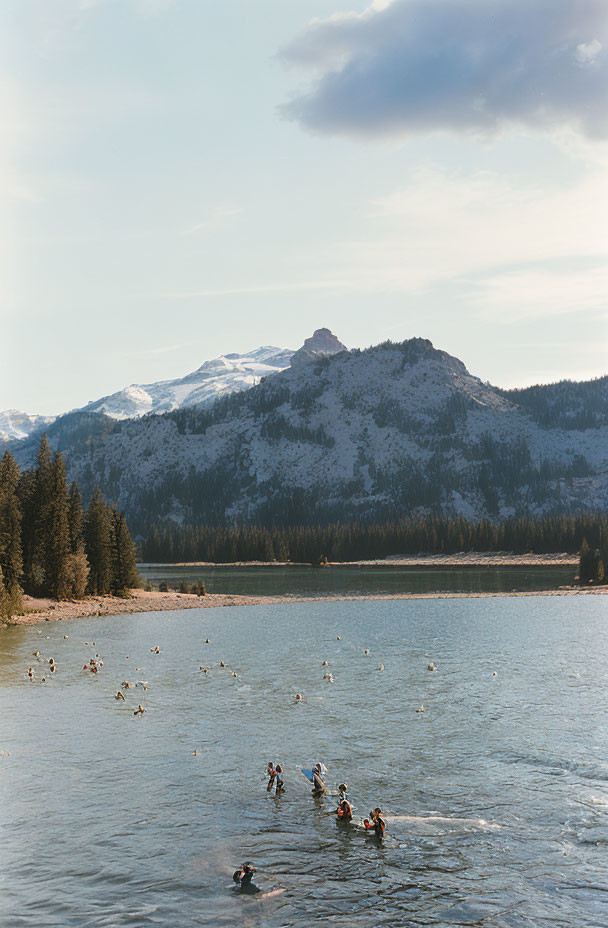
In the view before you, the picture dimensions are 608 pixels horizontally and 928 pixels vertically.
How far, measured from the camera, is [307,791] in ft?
121

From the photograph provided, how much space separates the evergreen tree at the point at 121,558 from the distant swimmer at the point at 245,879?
120935 millimetres

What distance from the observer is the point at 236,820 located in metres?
33.5

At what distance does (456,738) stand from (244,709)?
1506cm

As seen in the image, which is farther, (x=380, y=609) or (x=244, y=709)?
(x=380, y=609)

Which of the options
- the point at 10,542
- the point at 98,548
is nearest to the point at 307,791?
the point at 10,542

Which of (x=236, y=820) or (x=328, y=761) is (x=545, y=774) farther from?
A: (x=236, y=820)

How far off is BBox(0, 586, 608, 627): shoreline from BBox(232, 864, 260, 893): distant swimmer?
89068mm

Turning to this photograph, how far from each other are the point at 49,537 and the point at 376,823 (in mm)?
102070

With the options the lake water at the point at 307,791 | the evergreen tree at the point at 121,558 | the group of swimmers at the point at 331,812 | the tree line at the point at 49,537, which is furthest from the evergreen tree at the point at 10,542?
the group of swimmers at the point at 331,812

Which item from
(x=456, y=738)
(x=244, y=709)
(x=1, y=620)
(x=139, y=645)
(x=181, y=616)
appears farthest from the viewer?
(x=181, y=616)

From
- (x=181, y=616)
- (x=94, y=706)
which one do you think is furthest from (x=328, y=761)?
(x=181, y=616)

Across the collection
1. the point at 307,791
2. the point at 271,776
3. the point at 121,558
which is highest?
the point at 121,558

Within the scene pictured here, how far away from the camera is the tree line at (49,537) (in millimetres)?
109000

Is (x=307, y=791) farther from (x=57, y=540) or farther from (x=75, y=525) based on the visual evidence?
(x=75, y=525)
